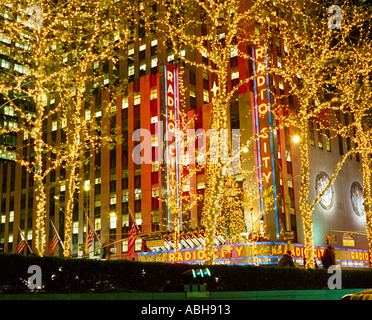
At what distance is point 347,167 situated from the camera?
61812 millimetres

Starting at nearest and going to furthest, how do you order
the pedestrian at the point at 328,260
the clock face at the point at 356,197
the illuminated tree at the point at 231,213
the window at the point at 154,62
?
the pedestrian at the point at 328,260, the illuminated tree at the point at 231,213, the clock face at the point at 356,197, the window at the point at 154,62

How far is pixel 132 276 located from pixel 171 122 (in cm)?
4284

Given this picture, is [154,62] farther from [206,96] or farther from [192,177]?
[192,177]

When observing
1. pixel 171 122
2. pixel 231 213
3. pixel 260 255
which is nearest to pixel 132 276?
pixel 231 213

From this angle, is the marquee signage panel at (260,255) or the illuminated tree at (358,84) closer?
the illuminated tree at (358,84)

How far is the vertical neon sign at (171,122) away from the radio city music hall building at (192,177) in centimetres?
14

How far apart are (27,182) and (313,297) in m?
67.1

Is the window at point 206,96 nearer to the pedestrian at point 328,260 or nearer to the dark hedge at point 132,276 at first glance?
the pedestrian at point 328,260

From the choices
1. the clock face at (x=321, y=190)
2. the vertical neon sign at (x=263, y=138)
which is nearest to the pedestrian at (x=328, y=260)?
the vertical neon sign at (x=263, y=138)

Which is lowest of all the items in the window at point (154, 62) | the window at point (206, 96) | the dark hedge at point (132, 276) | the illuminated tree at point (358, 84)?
the dark hedge at point (132, 276)

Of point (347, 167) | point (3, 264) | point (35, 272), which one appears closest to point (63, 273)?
point (35, 272)

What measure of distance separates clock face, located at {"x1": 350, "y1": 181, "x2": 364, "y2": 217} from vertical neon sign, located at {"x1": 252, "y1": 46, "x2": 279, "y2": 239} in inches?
694

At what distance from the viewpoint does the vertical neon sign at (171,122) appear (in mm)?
54938
